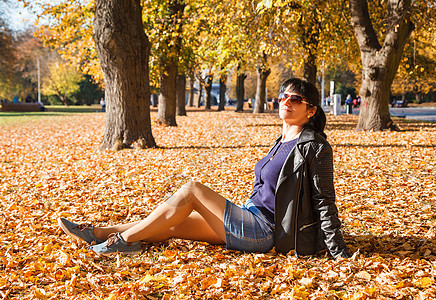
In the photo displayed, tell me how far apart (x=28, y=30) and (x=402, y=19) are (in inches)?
1955

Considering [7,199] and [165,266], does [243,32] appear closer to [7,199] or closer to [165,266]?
[7,199]

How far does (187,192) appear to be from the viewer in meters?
3.77

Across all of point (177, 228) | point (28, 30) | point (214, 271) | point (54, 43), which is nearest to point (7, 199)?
point (177, 228)

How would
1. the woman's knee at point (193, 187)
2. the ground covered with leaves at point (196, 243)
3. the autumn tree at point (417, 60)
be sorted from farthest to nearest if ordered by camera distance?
the autumn tree at point (417, 60)
the woman's knee at point (193, 187)
the ground covered with leaves at point (196, 243)

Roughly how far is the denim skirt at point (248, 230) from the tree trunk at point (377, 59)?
13215mm

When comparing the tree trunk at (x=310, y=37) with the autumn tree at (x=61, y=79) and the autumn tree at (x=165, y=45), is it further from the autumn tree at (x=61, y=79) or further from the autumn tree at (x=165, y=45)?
the autumn tree at (x=61, y=79)

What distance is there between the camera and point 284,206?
354cm

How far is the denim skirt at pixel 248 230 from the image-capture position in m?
3.67

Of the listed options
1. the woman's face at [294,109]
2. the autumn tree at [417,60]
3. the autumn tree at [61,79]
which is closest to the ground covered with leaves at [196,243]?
the woman's face at [294,109]

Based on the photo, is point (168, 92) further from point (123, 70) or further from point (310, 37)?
point (123, 70)

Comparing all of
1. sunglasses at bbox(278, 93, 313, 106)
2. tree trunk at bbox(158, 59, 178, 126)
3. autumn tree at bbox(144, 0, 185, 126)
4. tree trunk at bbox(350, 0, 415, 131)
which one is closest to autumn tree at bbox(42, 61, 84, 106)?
tree trunk at bbox(158, 59, 178, 126)

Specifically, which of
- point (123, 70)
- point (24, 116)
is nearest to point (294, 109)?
point (123, 70)

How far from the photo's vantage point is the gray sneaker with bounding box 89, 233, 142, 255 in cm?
389

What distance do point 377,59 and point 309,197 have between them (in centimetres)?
1332
